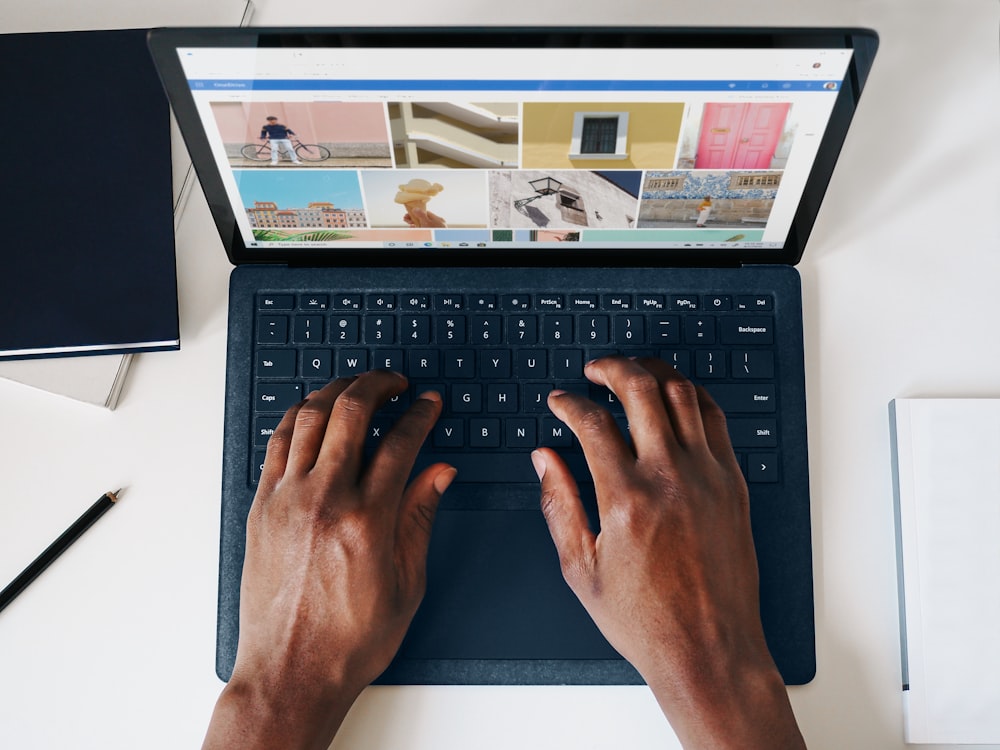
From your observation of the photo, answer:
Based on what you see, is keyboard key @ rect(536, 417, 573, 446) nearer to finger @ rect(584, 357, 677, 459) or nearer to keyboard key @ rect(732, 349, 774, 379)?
finger @ rect(584, 357, 677, 459)

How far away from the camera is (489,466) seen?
28.7 inches

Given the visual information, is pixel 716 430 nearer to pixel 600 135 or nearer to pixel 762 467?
pixel 762 467

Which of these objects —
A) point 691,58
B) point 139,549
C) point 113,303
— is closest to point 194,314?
point 113,303

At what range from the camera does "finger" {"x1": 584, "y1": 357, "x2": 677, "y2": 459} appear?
657 mm

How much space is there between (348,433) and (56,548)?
1.12 feet

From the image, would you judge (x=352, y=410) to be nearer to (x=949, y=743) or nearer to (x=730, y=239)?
(x=730, y=239)

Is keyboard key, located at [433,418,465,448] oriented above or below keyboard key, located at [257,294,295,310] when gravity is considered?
below

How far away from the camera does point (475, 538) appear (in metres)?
0.73

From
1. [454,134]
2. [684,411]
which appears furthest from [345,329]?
[684,411]

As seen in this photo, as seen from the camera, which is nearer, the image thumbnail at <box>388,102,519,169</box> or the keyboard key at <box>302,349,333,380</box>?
the image thumbnail at <box>388,102,519,169</box>

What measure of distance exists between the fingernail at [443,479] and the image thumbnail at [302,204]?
0.25 m

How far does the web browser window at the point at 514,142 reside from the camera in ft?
1.88

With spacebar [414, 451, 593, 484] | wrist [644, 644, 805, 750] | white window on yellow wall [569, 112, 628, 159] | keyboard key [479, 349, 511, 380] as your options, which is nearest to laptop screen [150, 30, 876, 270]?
white window on yellow wall [569, 112, 628, 159]

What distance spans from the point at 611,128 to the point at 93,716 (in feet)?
2.40
